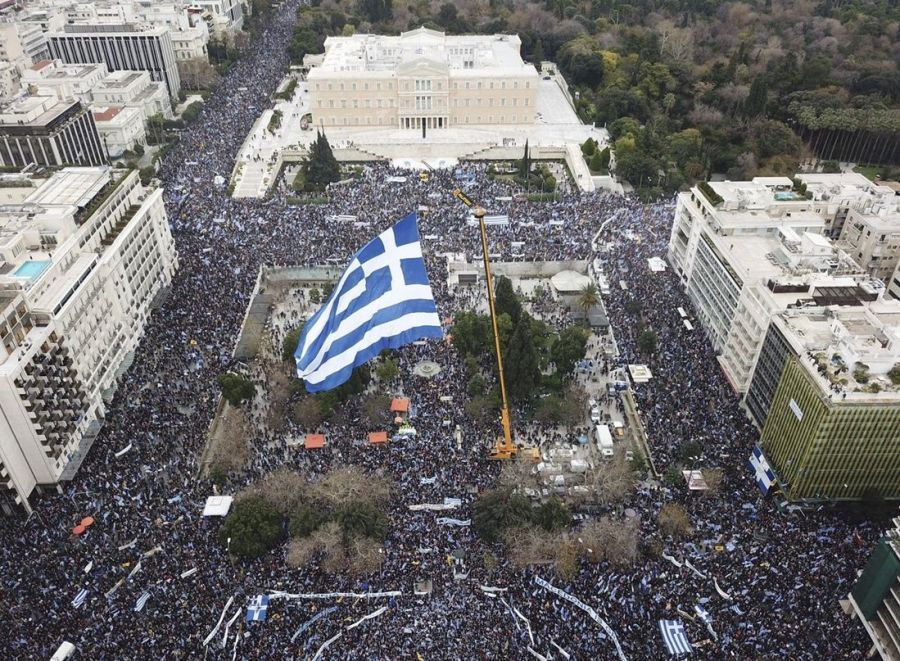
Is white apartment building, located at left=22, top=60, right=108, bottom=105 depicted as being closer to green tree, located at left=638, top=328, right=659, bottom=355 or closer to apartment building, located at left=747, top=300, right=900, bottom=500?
green tree, located at left=638, top=328, right=659, bottom=355

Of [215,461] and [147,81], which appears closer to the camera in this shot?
[215,461]

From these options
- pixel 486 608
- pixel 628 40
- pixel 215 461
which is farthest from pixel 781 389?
pixel 628 40

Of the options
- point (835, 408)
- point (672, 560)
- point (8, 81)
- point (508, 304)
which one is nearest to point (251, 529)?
point (672, 560)

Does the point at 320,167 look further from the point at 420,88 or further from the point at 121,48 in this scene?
the point at 121,48

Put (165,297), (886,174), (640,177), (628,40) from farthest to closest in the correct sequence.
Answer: (628,40)
(886,174)
(640,177)
(165,297)

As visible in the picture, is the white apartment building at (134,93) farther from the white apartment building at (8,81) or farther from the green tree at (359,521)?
the green tree at (359,521)

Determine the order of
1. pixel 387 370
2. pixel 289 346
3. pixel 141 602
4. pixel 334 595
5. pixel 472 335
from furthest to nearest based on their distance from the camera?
1. pixel 472 335
2. pixel 289 346
3. pixel 387 370
4. pixel 334 595
5. pixel 141 602

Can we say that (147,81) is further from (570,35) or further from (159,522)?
(159,522)

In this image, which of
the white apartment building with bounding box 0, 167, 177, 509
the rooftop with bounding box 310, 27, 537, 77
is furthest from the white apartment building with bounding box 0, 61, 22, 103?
the white apartment building with bounding box 0, 167, 177, 509
